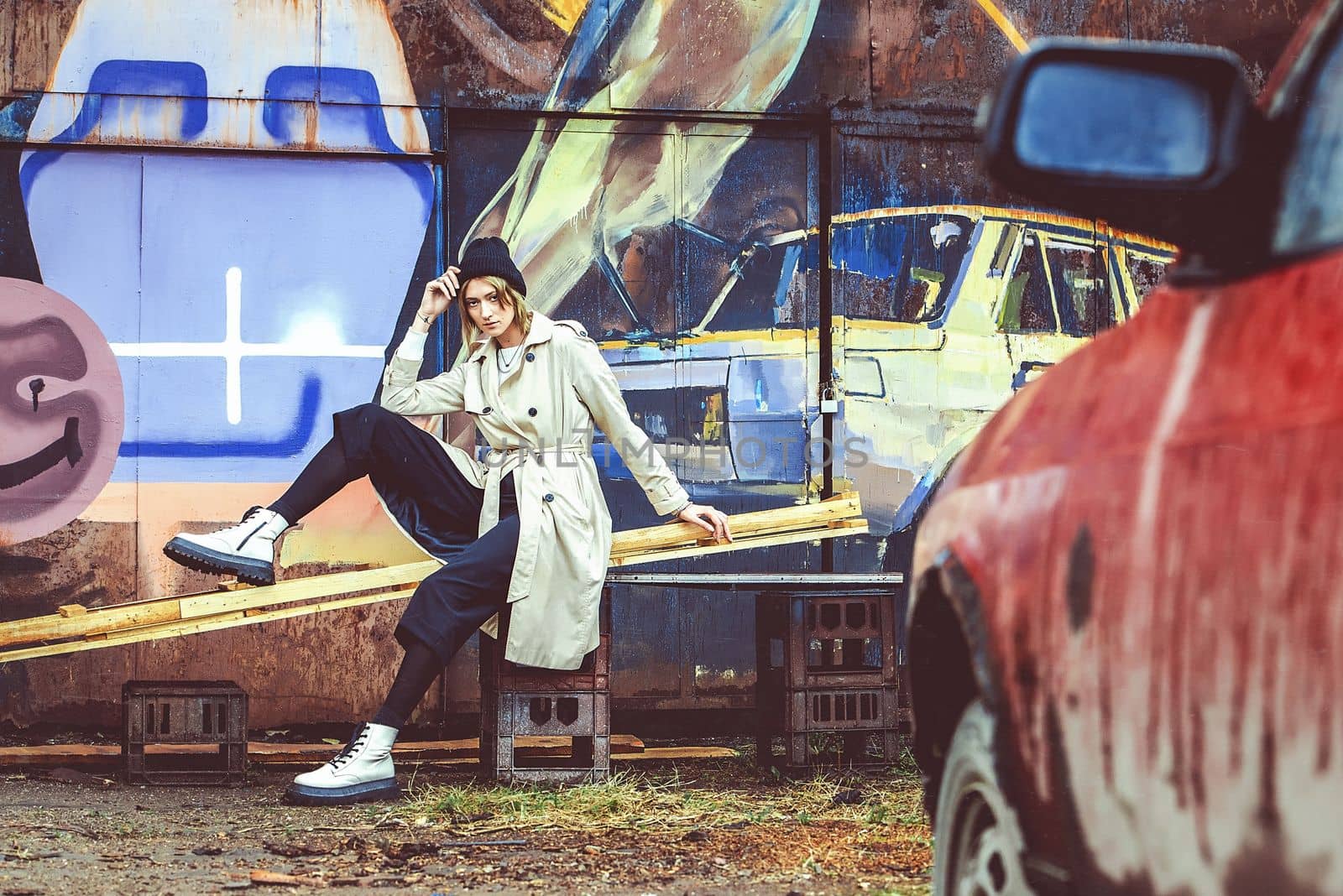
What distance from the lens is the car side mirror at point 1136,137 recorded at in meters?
1.61

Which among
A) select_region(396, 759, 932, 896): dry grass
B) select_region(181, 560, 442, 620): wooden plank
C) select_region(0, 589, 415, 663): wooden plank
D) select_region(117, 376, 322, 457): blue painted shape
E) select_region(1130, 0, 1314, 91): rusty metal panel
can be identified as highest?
select_region(1130, 0, 1314, 91): rusty metal panel

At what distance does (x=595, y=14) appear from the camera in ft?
22.8

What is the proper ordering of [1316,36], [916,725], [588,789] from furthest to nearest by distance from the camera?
1. [588,789]
2. [916,725]
3. [1316,36]

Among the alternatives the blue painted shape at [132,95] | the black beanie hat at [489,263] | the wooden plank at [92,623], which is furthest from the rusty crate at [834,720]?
the blue painted shape at [132,95]

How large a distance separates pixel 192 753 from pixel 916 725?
4.03 meters

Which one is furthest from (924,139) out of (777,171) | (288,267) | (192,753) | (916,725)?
(916,725)

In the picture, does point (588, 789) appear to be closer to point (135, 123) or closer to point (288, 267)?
point (288, 267)

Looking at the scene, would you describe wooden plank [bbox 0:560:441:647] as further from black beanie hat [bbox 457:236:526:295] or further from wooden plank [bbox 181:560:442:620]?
black beanie hat [bbox 457:236:526:295]

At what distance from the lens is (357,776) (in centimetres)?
473

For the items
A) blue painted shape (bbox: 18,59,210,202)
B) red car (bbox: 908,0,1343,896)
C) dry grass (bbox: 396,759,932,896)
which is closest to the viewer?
red car (bbox: 908,0,1343,896)

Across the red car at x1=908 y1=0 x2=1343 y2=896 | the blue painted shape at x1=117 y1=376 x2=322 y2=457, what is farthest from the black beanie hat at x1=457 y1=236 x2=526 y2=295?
the red car at x1=908 y1=0 x2=1343 y2=896

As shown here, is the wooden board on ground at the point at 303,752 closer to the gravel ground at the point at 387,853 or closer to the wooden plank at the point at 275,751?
the wooden plank at the point at 275,751

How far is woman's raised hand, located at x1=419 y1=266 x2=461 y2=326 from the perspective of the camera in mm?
5203

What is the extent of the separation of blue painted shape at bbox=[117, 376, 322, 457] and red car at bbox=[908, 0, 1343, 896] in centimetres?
514
